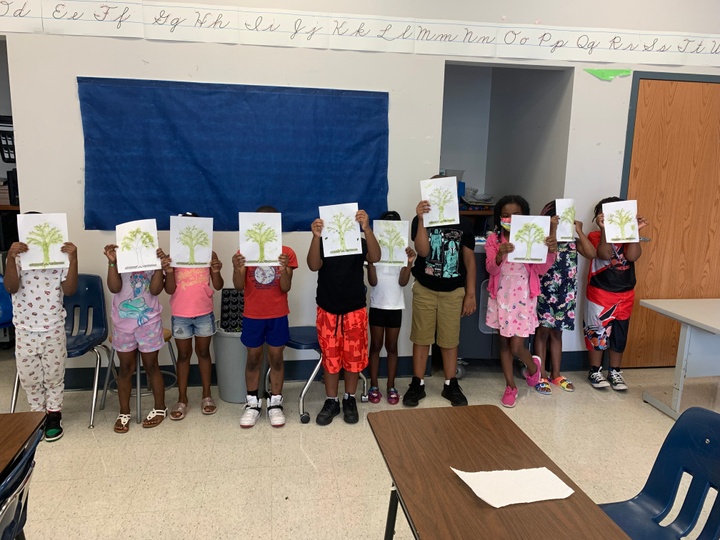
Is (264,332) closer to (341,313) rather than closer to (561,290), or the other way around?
(341,313)

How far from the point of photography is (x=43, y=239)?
2654 millimetres

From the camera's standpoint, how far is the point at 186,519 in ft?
7.00

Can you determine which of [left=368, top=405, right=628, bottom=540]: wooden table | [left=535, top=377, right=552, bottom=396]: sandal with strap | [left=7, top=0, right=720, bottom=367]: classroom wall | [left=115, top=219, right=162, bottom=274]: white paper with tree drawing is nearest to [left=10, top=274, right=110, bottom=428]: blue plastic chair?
[left=7, top=0, right=720, bottom=367]: classroom wall

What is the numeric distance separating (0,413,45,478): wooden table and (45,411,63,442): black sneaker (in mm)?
1515

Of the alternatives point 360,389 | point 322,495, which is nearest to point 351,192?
point 360,389

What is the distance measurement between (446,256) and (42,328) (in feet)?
7.75

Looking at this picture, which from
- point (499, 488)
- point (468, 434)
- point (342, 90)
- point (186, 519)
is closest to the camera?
point (499, 488)

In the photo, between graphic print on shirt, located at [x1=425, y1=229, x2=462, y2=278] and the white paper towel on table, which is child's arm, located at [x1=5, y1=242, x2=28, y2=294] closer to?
graphic print on shirt, located at [x1=425, y1=229, x2=462, y2=278]

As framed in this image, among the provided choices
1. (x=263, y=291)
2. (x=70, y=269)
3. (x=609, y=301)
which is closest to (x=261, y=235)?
(x=263, y=291)

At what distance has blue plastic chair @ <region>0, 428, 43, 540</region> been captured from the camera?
1147mm

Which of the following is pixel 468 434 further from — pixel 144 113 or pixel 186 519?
pixel 144 113

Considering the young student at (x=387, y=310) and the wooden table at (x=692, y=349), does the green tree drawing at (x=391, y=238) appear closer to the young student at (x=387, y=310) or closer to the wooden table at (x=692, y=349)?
the young student at (x=387, y=310)

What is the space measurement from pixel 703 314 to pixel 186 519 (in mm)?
3169

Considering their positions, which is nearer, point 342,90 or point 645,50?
point 342,90
